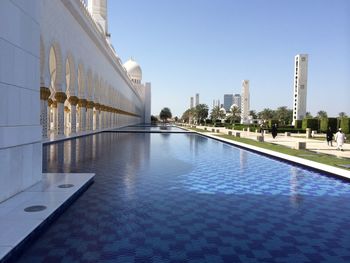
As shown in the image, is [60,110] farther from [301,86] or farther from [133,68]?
[133,68]

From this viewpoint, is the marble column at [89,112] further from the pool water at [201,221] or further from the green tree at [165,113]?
the green tree at [165,113]

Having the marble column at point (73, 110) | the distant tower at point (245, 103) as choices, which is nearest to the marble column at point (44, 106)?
the marble column at point (73, 110)

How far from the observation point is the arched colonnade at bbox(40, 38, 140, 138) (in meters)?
16.6

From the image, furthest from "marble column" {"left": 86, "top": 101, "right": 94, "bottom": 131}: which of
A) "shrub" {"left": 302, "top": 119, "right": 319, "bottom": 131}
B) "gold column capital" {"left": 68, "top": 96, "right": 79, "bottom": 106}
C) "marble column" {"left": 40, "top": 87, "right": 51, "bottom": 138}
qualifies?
"shrub" {"left": 302, "top": 119, "right": 319, "bottom": 131}

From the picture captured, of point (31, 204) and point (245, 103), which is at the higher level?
point (245, 103)

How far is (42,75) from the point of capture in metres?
16.1

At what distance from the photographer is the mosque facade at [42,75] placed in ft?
16.7

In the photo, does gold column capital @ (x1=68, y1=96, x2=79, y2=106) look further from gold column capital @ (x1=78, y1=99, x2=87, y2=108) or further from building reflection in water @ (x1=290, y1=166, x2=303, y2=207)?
building reflection in water @ (x1=290, y1=166, x2=303, y2=207)

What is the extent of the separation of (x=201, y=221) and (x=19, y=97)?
3.95 meters

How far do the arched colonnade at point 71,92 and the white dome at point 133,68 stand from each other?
36618mm

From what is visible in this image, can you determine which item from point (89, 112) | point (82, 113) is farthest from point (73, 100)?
point (89, 112)

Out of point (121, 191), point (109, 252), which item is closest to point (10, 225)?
point (109, 252)

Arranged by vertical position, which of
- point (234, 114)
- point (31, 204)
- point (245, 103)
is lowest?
point (31, 204)

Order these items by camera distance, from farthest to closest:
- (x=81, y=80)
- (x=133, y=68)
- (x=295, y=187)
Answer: (x=133, y=68), (x=81, y=80), (x=295, y=187)
